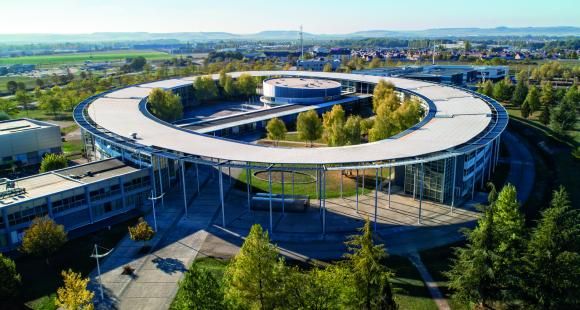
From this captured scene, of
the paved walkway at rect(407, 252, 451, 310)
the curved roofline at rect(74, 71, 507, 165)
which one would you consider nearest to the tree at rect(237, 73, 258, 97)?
the curved roofline at rect(74, 71, 507, 165)

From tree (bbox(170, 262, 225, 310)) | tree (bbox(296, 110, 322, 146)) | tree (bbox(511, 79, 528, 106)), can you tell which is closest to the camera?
tree (bbox(170, 262, 225, 310))

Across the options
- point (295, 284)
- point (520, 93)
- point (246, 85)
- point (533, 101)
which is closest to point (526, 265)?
point (295, 284)

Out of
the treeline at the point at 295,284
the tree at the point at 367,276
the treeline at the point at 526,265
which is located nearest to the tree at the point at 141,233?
the treeline at the point at 295,284

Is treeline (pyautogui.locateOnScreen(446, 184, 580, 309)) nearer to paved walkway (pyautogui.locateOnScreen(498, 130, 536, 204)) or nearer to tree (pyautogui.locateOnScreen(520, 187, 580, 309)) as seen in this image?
tree (pyautogui.locateOnScreen(520, 187, 580, 309))

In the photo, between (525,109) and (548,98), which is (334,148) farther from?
(548,98)

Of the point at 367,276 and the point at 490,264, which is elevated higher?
the point at 367,276

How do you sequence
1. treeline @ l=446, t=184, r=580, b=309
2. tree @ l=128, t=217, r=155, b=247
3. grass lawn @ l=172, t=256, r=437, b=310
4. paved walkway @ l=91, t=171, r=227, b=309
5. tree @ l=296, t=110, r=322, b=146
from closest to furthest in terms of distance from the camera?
treeline @ l=446, t=184, r=580, b=309 → grass lawn @ l=172, t=256, r=437, b=310 → paved walkway @ l=91, t=171, r=227, b=309 → tree @ l=128, t=217, r=155, b=247 → tree @ l=296, t=110, r=322, b=146
